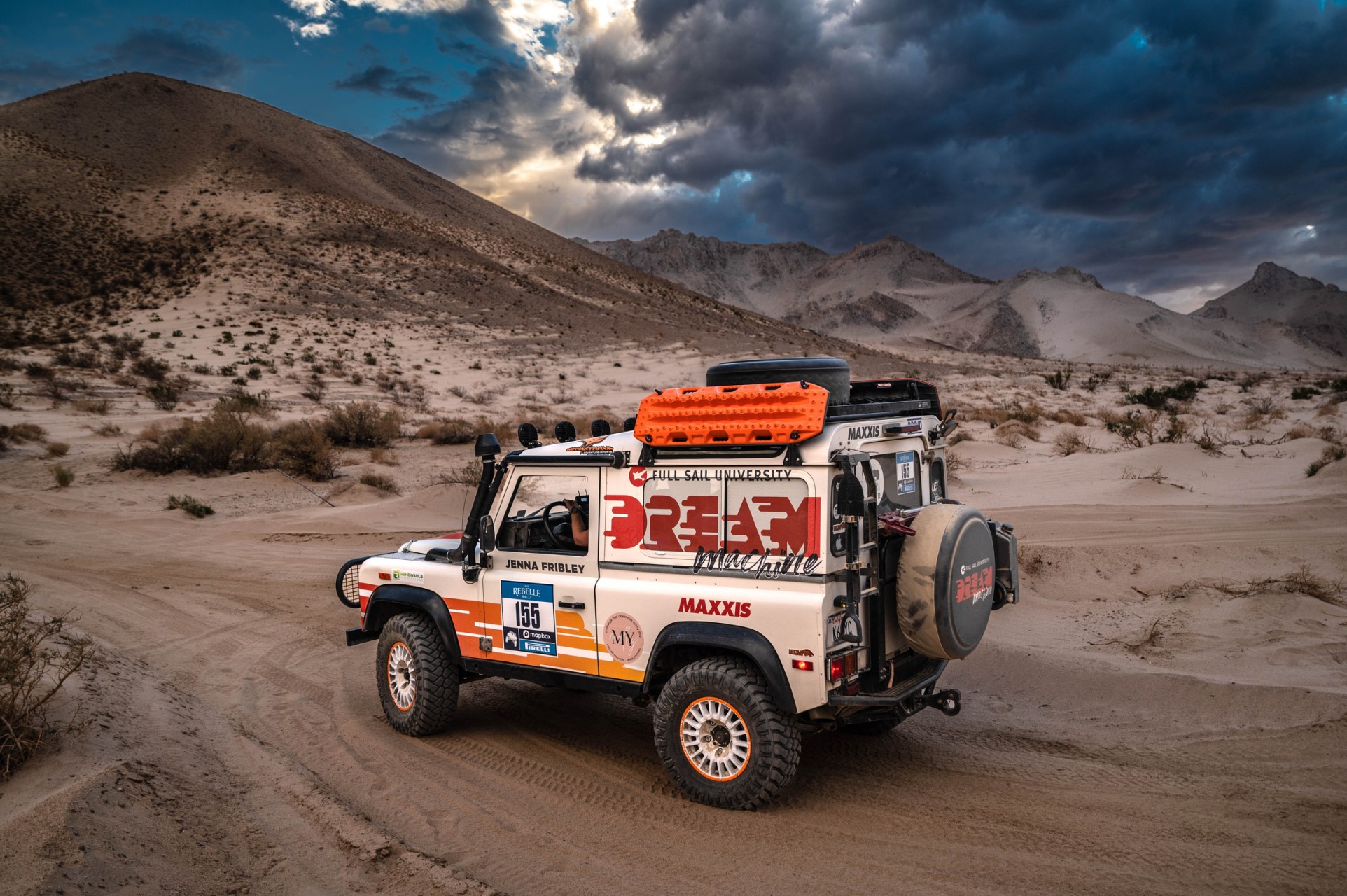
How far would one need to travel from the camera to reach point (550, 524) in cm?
612

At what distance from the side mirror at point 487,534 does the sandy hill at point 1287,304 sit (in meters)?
137

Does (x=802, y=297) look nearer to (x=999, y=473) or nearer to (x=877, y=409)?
(x=999, y=473)

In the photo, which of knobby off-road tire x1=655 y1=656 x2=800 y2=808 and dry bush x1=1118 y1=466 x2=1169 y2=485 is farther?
dry bush x1=1118 y1=466 x2=1169 y2=485

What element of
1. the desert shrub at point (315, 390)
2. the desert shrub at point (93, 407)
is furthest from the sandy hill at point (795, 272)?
the desert shrub at point (93, 407)

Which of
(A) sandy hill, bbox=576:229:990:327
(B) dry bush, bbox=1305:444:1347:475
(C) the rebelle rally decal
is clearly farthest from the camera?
(A) sandy hill, bbox=576:229:990:327

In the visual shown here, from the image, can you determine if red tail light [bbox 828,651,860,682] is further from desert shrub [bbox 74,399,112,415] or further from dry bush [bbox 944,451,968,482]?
desert shrub [bbox 74,399,112,415]

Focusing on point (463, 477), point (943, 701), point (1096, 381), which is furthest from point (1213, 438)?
point (1096, 381)

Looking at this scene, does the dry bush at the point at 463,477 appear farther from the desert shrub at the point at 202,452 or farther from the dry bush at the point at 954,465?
the dry bush at the point at 954,465

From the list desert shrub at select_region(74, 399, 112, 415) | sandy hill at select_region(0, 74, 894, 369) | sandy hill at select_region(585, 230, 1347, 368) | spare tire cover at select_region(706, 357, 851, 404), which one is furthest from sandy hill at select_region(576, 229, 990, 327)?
spare tire cover at select_region(706, 357, 851, 404)

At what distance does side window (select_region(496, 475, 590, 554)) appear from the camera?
5637 millimetres

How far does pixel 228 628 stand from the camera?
920cm

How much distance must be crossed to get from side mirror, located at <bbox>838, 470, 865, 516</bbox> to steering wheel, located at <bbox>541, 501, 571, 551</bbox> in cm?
216

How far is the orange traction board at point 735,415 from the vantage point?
4672 millimetres

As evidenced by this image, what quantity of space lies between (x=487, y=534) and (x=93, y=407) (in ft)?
80.8
